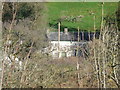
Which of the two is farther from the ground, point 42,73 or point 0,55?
point 0,55

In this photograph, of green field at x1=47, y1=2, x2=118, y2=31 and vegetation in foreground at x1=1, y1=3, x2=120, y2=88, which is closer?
vegetation in foreground at x1=1, y1=3, x2=120, y2=88

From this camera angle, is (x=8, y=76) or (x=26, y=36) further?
(x=26, y=36)

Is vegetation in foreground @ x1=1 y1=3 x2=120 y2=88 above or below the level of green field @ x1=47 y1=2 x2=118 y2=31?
below

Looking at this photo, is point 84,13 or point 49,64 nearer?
point 49,64

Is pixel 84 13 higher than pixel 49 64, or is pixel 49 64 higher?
pixel 84 13

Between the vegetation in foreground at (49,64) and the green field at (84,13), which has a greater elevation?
the green field at (84,13)

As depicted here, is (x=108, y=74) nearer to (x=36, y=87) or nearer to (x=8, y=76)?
(x=36, y=87)

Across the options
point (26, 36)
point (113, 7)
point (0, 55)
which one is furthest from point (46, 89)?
point (0, 55)

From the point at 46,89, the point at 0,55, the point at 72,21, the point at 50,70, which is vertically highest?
the point at 72,21

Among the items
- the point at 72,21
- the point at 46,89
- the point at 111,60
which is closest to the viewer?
the point at 111,60

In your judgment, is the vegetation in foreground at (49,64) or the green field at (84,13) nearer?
the vegetation in foreground at (49,64)

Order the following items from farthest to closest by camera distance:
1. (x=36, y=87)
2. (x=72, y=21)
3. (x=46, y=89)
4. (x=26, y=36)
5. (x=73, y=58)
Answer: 1. (x=72, y=21)
2. (x=73, y=58)
3. (x=26, y=36)
4. (x=46, y=89)
5. (x=36, y=87)
